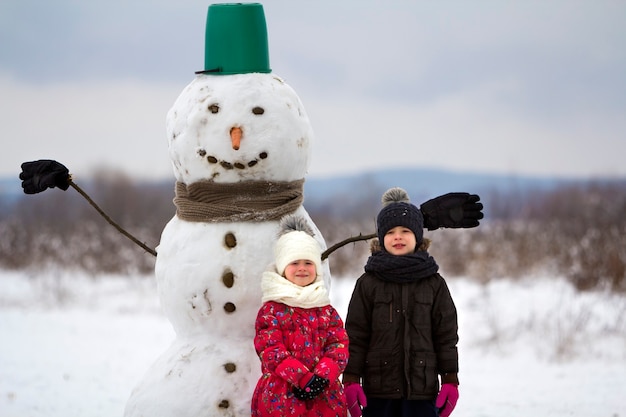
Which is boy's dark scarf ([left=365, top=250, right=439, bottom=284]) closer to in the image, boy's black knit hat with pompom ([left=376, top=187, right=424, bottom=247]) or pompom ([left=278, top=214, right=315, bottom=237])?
boy's black knit hat with pompom ([left=376, top=187, right=424, bottom=247])

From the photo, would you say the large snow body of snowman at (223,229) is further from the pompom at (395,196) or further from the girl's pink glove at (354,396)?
the girl's pink glove at (354,396)

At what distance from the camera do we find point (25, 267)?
1440cm

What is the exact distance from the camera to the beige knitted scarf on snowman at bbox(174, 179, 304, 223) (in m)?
4.41

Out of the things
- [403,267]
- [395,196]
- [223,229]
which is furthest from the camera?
[223,229]

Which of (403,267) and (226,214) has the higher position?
(226,214)

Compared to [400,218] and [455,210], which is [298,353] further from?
[455,210]

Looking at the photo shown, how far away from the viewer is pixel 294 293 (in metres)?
3.82

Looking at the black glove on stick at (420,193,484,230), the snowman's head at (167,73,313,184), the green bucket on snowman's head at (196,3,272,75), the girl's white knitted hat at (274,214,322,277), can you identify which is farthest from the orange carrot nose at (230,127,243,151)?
the black glove on stick at (420,193,484,230)

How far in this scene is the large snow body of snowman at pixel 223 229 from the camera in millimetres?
4352

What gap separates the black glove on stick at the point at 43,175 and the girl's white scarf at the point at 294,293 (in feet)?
4.74

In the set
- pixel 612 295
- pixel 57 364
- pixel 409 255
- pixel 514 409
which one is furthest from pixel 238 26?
pixel 612 295

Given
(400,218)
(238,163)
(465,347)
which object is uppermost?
(238,163)

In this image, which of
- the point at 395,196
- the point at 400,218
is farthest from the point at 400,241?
the point at 395,196

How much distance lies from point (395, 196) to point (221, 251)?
923 millimetres
